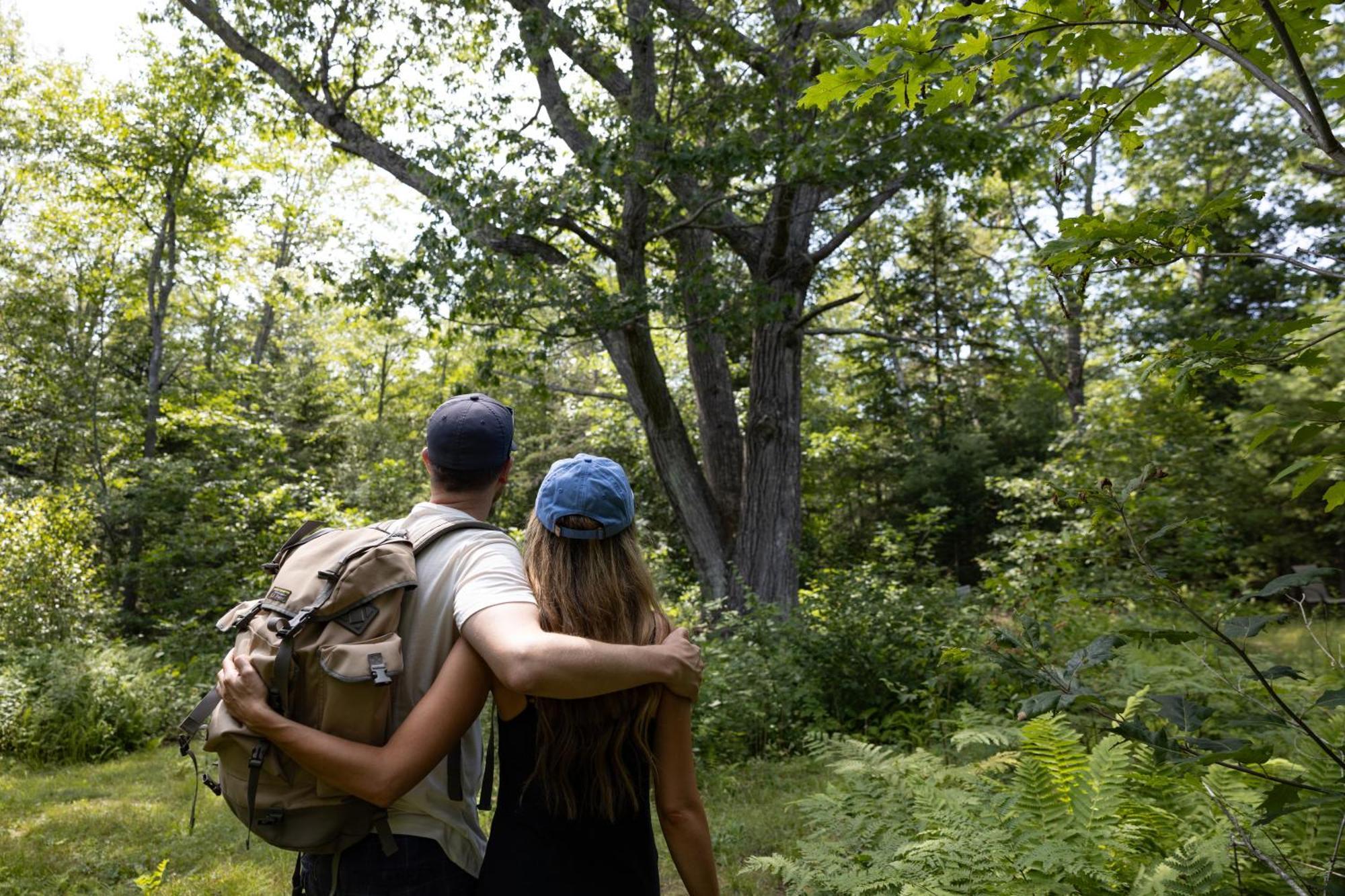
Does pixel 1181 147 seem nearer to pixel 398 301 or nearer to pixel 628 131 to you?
pixel 628 131

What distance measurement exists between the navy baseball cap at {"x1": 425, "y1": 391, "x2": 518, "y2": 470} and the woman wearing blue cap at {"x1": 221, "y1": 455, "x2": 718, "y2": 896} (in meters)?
0.21

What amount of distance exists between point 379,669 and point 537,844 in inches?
22.5

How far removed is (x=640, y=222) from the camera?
871 centimetres

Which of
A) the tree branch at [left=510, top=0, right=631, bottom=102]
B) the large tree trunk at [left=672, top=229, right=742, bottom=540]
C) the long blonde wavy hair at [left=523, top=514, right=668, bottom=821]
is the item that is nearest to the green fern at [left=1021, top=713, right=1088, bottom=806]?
the long blonde wavy hair at [left=523, top=514, right=668, bottom=821]

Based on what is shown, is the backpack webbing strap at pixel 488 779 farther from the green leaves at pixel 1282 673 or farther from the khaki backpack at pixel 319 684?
the green leaves at pixel 1282 673

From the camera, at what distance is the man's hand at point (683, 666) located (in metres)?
1.82

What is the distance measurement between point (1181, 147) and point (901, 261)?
723cm

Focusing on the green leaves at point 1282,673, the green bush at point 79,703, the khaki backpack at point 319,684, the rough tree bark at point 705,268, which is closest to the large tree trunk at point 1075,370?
the rough tree bark at point 705,268

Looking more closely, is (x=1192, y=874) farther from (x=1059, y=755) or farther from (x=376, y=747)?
(x=376, y=747)

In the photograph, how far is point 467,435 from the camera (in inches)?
82.5

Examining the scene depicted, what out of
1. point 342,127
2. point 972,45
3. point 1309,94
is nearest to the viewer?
point 1309,94

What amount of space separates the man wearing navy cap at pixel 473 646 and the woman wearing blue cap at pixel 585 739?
9cm

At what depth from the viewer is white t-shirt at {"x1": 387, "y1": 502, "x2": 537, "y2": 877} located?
188cm

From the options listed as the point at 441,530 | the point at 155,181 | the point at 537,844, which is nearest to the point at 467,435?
the point at 441,530
